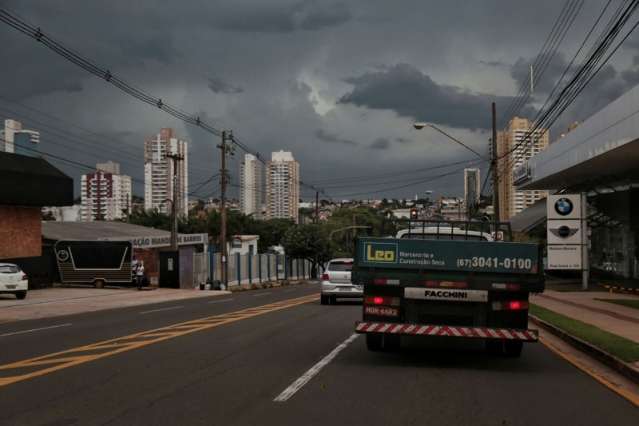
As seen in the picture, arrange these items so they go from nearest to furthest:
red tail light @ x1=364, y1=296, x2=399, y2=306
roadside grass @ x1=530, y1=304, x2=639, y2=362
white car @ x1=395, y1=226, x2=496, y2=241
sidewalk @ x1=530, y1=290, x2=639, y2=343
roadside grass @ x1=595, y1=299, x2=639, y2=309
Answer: red tail light @ x1=364, y1=296, x2=399, y2=306
roadside grass @ x1=530, y1=304, x2=639, y2=362
white car @ x1=395, y1=226, x2=496, y2=241
sidewalk @ x1=530, y1=290, x2=639, y2=343
roadside grass @ x1=595, y1=299, x2=639, y2=309

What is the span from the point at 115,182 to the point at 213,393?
143m

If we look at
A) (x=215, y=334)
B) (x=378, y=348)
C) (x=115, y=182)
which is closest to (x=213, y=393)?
(x=378, y=348)

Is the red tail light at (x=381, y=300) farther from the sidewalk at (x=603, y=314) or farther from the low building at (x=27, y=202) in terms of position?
the low building at (x=27, y=202)

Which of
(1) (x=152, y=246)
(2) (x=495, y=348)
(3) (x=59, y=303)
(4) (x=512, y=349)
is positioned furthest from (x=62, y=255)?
(4) (x=512, y=349)

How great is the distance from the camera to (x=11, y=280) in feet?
100.0

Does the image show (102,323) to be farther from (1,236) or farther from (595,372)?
(1,236)

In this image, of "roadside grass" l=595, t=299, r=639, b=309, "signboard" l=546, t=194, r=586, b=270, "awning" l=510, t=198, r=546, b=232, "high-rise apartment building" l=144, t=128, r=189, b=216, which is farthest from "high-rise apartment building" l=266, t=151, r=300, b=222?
"roadside grass" l=595, t=299, r=639, b=309

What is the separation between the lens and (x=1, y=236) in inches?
1511

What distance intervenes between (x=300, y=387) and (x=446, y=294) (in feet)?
9.86

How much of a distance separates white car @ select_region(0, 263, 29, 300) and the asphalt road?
1632 cm

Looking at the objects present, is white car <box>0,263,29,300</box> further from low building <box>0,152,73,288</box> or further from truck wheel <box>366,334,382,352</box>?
truck wheel <box>366,334,382,352</box>

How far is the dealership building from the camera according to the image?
29.4 metres

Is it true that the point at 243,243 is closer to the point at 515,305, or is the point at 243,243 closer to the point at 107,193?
the point at 107,193

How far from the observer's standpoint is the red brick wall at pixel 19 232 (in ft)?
126
